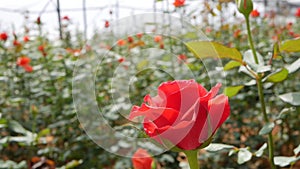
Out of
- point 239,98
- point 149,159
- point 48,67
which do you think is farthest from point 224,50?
point 48,67

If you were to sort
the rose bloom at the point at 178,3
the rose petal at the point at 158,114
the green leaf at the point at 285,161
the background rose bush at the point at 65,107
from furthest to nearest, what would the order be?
the background rose bush at the point at 65,107 < the rose bloom at the point at 178,3 < the green leaf at the point at 285,161 < the rose petal at the point at 158,114

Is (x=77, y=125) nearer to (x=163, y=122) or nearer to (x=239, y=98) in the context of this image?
(x=239, y=98)

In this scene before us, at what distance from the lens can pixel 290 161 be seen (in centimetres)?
67

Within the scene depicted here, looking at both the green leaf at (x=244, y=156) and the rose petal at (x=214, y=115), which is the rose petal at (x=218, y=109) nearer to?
the rose petal at (x=214, y=115)

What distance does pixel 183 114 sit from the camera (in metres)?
0.34

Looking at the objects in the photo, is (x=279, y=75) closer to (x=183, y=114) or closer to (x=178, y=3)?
(x=183, y=114)

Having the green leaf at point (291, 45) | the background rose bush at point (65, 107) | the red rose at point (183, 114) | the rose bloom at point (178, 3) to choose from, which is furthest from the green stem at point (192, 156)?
the background rose bush at point (65, 107)

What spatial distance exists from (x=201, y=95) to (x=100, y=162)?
4.72 ft

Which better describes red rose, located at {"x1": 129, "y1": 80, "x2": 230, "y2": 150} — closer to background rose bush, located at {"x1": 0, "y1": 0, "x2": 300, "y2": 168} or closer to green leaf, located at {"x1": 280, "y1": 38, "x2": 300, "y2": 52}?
green leaf, located at {"x1": 280, "y1": 38, "x2": 300, "y2": 52}

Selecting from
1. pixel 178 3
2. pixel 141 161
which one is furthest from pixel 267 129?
pixel 178 3

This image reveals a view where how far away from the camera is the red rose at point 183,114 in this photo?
13.1 inches

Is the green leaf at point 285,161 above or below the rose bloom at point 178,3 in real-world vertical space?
below

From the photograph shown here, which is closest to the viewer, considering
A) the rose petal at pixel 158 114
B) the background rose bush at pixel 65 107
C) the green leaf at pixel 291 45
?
the rose petal at pixel 158 114

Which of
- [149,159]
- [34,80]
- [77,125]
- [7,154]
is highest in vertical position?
[149,159]
